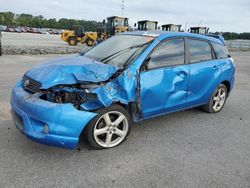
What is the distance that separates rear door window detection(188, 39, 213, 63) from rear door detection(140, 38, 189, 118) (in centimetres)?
23

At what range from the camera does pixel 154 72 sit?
4133 millimetres

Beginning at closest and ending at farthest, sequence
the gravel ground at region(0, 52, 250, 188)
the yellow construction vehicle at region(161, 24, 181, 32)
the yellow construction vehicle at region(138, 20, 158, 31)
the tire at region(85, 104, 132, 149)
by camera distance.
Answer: the gravel ground at region(0, 52, 250, 188), the tire at region(85, 104, 132, 149), the yellow construction vehicle at region(138, 20, 158, 31), the yellow construction vehicle at region(161, 24, 181, 32)

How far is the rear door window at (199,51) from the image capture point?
4.88 metres

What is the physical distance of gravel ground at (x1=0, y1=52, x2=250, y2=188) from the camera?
3.06 metres

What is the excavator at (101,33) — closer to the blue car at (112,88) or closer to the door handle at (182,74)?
the blue car at (112,88)

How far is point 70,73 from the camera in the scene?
355 centimetres

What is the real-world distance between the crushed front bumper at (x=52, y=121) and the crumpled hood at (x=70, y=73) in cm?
28

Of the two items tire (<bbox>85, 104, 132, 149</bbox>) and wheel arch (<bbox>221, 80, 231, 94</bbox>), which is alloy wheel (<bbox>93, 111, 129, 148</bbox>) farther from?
wheel arch (<bbox>221, 80, 231, 94</bbox>)

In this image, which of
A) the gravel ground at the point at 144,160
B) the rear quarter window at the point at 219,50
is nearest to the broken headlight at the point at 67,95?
the gravel ground at the point at 144,160

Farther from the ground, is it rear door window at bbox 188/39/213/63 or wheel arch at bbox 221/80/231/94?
rear door window at bbox 188/39/213/63

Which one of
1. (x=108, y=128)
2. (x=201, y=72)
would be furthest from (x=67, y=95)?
(x=201, y=72)

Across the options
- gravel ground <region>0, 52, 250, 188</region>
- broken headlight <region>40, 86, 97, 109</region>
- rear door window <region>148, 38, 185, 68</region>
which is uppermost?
rear door window <region>148, 38, 185, 68</region>

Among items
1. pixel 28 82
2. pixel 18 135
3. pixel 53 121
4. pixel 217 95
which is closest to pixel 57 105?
pixel 53 121

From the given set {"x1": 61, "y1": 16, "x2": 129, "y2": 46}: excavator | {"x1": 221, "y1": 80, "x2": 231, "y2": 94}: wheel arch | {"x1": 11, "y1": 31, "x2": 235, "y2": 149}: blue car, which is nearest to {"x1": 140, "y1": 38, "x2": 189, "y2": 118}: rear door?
{"x1": 11, "y1": 31, "x2": 235, "y2": 149}: blue car
